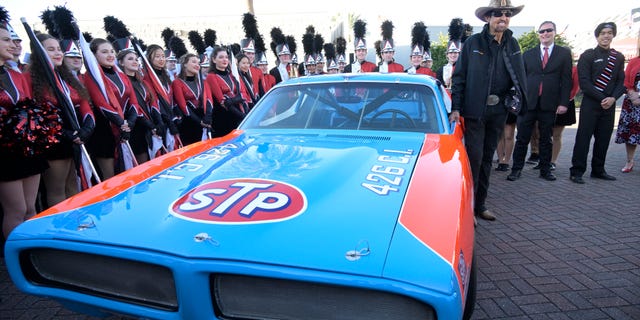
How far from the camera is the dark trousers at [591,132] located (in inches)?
207

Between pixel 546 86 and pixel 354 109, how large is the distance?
3.57 meters

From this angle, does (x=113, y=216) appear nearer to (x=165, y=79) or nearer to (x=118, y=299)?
(x=118, y=299)

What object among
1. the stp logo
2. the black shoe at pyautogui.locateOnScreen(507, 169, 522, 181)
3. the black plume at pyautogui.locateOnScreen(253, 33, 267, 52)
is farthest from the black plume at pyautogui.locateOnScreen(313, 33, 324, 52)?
the stp logo

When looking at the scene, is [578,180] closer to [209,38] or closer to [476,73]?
[476,73]

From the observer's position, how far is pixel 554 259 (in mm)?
3035

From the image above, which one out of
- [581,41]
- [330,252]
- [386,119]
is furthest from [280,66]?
[581,41]

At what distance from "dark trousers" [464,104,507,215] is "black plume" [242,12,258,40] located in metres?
6.29

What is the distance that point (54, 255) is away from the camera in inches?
66.9

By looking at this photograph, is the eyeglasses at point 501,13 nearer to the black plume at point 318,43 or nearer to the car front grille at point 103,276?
the car front grille at point 103,276

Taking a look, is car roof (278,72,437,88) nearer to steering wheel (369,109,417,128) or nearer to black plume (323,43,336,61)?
steering wheel (369,109,417,128)

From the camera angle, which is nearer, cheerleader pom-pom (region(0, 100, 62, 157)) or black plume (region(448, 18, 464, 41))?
cheerleader pom-pom (region(0, 100, 62, 157))

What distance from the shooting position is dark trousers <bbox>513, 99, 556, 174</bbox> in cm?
530

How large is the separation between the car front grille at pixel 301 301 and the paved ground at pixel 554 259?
4.15 feet

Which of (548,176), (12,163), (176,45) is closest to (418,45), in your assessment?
(548,176)
